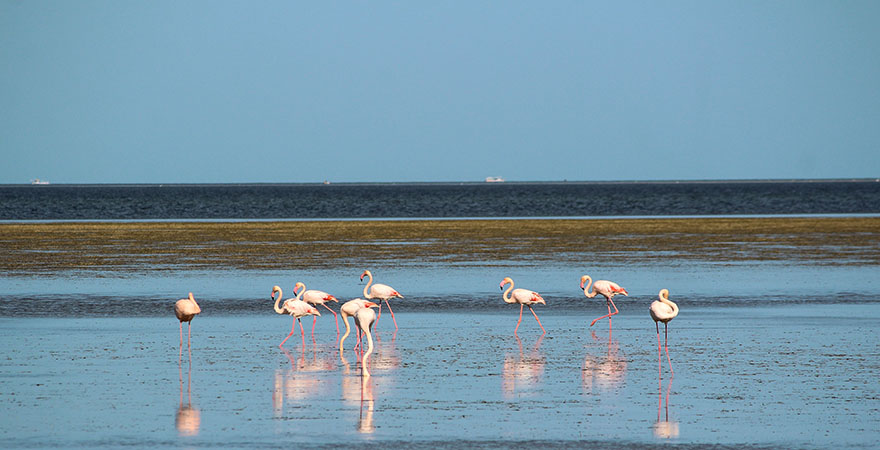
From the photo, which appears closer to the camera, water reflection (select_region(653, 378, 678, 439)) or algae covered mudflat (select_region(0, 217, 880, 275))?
water reflection (select_region(653, 378, 678, 439))

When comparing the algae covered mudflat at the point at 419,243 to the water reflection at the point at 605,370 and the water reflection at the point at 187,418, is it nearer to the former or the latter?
the water reflection at the point at 605,370

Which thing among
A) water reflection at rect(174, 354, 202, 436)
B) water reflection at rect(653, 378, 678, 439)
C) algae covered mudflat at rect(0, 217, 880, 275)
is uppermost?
algae covered mudflat at rect(0, 217, 880, 275)

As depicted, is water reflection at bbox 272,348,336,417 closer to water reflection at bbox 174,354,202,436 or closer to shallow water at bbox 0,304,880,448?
shallow water at bbox 0,304,880,448

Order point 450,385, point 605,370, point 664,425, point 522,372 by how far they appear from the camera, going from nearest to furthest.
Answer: point 664,425 → point 450,385 → point 522,372 → point 605,370

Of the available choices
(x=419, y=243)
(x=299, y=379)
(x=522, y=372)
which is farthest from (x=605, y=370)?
(x=419, y=243)

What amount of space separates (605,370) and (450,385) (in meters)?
2.21

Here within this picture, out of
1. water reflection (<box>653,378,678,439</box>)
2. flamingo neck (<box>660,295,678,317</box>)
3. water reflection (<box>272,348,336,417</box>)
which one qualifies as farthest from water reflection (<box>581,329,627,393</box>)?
water reflection (<box>272,348,336,417</box>)

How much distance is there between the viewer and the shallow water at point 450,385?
441 inches

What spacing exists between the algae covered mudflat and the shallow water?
571 inches

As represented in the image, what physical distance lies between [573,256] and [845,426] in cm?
2458

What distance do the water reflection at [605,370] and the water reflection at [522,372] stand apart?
57cm

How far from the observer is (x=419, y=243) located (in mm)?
43844

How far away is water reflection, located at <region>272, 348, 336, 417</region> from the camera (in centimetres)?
1301

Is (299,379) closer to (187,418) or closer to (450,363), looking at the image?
(450,363)
